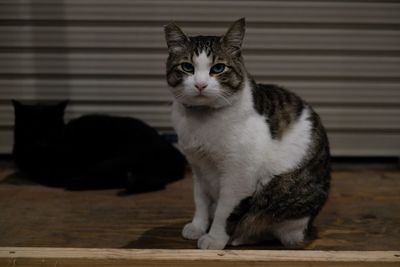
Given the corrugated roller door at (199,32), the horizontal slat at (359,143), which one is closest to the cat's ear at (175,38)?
the corrugated roller door at (199,32)

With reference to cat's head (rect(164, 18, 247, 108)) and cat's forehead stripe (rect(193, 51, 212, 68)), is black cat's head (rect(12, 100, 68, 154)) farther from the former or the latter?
cat's forehead stripe (rect(193, 51, 212, 68))

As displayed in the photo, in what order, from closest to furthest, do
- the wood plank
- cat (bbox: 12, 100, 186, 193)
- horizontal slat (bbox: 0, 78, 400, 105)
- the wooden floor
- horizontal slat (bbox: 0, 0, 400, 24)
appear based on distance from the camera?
the wood plank → the wooden floor → cat (bbox: 12, 100, 186, 193) → horizontal slat (bbox: 0, 0, 400, 24) → horizontal slat (bbox: 0, 78, 400, 105)

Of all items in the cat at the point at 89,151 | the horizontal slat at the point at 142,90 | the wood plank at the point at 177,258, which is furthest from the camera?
the horizontal slat at the point at 142,90

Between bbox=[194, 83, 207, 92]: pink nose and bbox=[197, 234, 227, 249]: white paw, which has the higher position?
bbox=[194, 83, 207, 92]: pink nose

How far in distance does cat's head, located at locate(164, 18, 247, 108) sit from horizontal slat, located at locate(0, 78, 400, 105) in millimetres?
1439

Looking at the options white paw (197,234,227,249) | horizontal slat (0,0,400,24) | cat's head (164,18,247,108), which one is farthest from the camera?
horizontal slat (0,0,400,24)

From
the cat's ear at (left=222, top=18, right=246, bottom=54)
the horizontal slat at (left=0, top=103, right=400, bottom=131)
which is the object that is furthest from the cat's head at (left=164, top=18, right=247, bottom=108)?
the horizontal slat at (left=0, top=103, right=400, bottom=131)

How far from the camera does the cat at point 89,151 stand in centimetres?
280

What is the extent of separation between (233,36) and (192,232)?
84 centimetres

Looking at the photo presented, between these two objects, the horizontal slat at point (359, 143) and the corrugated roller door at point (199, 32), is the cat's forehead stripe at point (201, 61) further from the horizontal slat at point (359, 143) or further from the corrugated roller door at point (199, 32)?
the horizontal slat at point (359, 143)

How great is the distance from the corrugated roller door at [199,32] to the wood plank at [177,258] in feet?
5.68

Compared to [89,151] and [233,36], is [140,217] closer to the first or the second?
[89,151]

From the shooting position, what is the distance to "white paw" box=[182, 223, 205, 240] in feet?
6.90

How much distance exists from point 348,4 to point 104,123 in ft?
5.70
